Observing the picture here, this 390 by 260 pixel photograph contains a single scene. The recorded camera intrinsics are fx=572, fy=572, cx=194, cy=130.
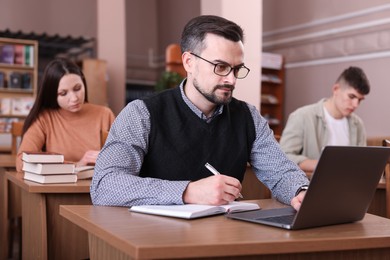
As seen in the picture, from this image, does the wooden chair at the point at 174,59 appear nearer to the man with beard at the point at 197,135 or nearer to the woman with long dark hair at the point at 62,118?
the woman with long dark hair at the point at 62,118

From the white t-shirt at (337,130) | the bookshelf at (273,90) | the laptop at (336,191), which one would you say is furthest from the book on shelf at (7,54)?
the laptop at (336,191)

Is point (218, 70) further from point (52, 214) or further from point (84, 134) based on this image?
point (84, 134)

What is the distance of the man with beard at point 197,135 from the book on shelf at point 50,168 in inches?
26.7

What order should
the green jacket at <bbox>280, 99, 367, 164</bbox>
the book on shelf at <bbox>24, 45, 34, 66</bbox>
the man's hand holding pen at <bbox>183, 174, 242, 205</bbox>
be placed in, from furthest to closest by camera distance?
the book on shelf at <bbox>24, 45, 34, 66</bbox>, the green jacket at <bbox>280, 99, 367, 164</bbox>, the man's hand holding pen at <bbox>183, 174, 242, 205</bbox>

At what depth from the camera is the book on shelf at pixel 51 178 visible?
2479mm

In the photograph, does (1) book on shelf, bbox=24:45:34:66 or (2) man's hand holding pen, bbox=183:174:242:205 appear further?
(1) book on shelf, bbox=24:45:34:66

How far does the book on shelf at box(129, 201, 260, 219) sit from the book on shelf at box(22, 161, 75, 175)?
958 mm

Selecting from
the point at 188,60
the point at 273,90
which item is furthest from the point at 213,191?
the point at 273,90

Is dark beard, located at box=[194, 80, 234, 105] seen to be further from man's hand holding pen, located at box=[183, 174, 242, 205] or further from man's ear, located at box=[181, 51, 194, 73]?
man's hand holding pen, located at box=[183, 174, 242, 205]

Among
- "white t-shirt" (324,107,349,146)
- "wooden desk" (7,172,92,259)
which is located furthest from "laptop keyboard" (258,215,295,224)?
"white t-shirt" (324,107,349,146)

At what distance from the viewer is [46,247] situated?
2.49 meters

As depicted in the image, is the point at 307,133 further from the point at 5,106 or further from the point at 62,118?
the point at 5,106

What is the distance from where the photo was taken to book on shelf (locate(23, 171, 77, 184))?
2.48 metres

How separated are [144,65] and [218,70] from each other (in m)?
9.42
